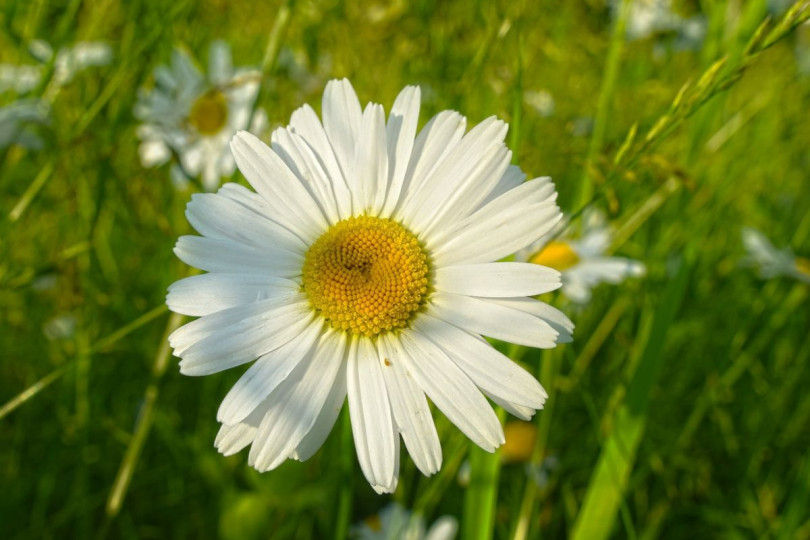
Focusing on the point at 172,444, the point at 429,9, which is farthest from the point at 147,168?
the point at 429,9

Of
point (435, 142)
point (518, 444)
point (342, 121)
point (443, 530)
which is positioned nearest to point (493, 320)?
point (435, 142)

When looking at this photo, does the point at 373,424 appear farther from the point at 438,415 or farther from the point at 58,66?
the point at 58,66

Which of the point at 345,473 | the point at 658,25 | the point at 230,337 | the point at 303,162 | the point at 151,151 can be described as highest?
the point at 658,25

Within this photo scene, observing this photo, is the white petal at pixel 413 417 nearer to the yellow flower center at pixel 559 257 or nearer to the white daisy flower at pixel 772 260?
the yellow flower center at pixel 559 257

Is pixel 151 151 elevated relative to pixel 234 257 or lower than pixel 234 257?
elevated

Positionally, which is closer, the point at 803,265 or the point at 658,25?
the point at 803,265

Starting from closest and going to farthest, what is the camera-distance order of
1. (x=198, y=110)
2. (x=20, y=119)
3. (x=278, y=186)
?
(x=278, y=186) → (x=20, y=119) → (x=198, y=110)

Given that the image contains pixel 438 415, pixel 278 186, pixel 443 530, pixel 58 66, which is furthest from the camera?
pixel 58 66
